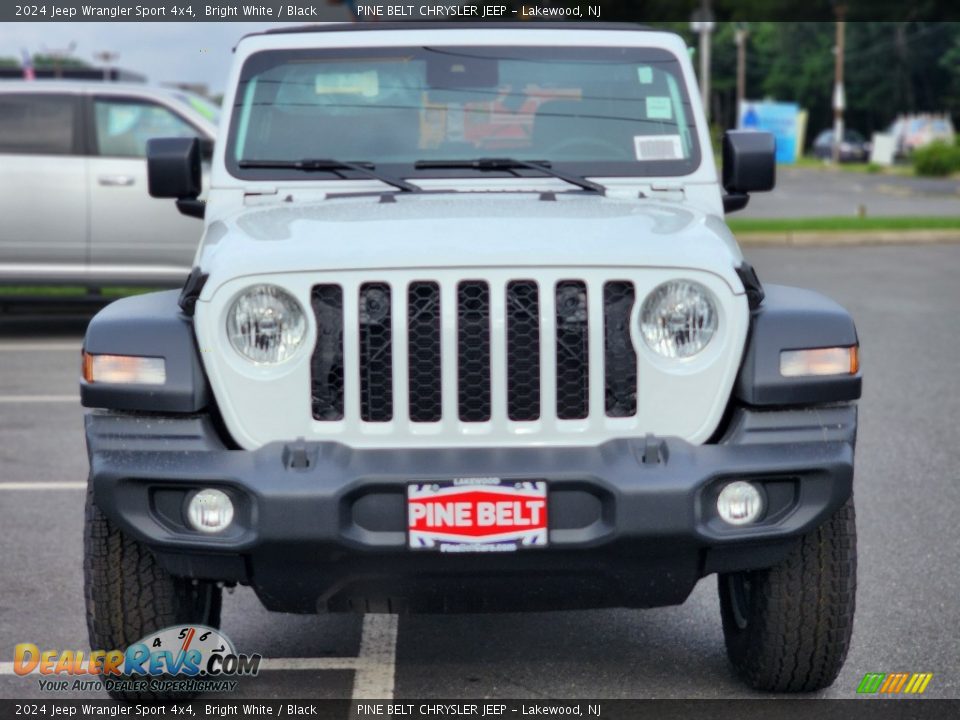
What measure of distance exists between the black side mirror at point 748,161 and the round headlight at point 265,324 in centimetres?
207

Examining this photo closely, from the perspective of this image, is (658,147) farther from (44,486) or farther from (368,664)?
(44,486)

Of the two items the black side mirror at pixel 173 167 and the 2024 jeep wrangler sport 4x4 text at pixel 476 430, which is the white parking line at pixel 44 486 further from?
the 2024 jeep wrangler sport 4x4 text at pixel 476 430

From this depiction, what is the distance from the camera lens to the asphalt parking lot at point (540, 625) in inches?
177

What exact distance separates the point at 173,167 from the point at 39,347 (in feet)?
22.1

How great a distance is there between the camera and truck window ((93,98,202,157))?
12.2 meters

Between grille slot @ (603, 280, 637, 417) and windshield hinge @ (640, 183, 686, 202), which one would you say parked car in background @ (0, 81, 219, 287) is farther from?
grille slot @ (603, 280, 637, 417)

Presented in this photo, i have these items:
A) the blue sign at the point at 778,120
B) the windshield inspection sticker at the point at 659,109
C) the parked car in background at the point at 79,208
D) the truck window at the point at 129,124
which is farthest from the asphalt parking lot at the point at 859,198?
the blue sign at the point at 778,120

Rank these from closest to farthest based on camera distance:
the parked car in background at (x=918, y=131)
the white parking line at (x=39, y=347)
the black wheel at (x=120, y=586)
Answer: the black wheel at (x=120, y=586) → the white parking line at (x=39, y=347) → the parked car in background at (x=918, y=131)

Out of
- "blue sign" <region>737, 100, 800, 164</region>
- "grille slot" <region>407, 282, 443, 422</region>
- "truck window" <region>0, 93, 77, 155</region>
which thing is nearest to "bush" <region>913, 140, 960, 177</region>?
"blue sign" <region>737, 100, 800, 164</region>

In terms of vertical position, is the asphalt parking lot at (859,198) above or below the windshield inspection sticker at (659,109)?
below

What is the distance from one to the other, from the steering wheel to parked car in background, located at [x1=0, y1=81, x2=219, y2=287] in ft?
23.0

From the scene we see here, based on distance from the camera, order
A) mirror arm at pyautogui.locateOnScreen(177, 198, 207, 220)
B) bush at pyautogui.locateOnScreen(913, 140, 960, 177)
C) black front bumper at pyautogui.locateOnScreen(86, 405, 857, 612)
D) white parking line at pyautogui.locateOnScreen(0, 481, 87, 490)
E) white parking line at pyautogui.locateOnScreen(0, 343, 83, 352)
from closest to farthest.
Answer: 1. black front bumper at pyautogui.locateOnScreen(86, 405, 857, 612)
2. mirror arm at pyautogui.locateOnScreen(177, 198, 207, 220)
3. white parking line at pyautogui.locateOnScreen(0, 481, 87, 490)
4. white parking line at pyautogui.locateOnScreen(0, 343, 83, 352)
5. bush at pyautogui.locateOnScreen(913, 140, 960, 177)

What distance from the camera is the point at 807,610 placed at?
4176mm

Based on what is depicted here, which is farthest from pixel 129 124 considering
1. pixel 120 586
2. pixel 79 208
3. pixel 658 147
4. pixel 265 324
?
pixel 265 324
